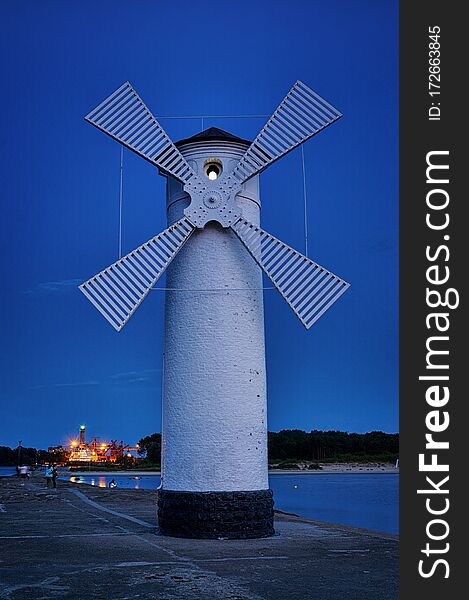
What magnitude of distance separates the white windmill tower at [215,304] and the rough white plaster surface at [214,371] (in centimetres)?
2

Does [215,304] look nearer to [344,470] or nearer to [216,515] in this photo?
[216,515]

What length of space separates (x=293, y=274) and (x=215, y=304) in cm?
150

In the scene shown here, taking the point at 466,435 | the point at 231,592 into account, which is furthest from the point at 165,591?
the point at 466,435

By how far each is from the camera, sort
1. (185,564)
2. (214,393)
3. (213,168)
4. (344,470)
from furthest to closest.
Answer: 1. (344,470)
2. (213,168)
3. (214,393)
4. (185,564)

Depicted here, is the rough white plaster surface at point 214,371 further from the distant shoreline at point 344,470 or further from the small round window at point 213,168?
the distant shoreline at point 344,470

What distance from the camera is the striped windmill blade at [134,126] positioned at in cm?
1331

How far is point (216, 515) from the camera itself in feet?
39.7

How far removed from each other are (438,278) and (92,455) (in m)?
124

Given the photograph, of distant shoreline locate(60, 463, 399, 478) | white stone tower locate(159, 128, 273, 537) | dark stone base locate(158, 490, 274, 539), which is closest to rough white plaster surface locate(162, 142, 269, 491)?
white stone tower locate(159, 128, 273, 537)

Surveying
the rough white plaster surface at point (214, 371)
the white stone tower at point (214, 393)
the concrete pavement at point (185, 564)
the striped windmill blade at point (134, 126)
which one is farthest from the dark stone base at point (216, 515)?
the striped windmill blade at point (134, 126)

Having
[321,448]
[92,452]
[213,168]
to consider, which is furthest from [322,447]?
[213,168]

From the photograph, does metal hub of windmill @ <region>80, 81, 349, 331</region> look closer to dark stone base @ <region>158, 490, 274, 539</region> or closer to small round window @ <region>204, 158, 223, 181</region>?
small round window @ <region>204, 158, 223, 181</region>

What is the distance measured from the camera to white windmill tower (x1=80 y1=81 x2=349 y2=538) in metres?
12.4

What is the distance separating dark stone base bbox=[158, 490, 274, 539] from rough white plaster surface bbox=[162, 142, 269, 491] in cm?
16
